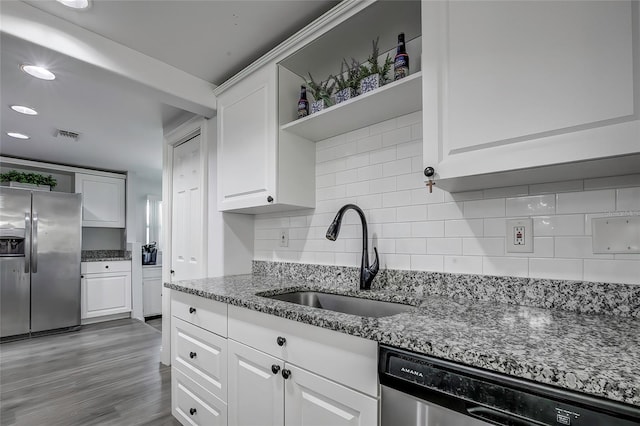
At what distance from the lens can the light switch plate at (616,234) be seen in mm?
1025

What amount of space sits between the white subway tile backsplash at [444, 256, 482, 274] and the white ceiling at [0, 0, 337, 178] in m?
1.29

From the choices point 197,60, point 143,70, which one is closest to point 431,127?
point 197,60

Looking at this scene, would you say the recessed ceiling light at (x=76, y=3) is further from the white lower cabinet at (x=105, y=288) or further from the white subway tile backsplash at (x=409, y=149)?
the white lower cabinet at (x=105, y=288)

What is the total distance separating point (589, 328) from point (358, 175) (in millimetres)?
1166

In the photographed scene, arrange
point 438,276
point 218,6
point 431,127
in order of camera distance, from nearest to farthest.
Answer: point 431,127 < point 438,276 < point 218,6

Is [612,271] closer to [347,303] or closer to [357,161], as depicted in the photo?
[347,303]

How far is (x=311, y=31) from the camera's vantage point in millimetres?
1572

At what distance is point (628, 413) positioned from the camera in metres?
0.55

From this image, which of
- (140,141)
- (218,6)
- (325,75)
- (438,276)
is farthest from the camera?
(140,141)

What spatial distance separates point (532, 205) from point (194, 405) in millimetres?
1894

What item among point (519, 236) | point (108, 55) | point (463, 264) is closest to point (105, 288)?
point (108, 55)

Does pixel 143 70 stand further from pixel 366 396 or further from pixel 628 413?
pixel 628 413

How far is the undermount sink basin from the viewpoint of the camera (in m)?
1.44

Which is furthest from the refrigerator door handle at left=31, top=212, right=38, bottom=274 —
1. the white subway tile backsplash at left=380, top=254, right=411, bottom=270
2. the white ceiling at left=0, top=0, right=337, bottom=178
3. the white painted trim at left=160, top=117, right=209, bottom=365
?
the white subway tile backsplash at left=380, top=254, right=411, bottom=270
